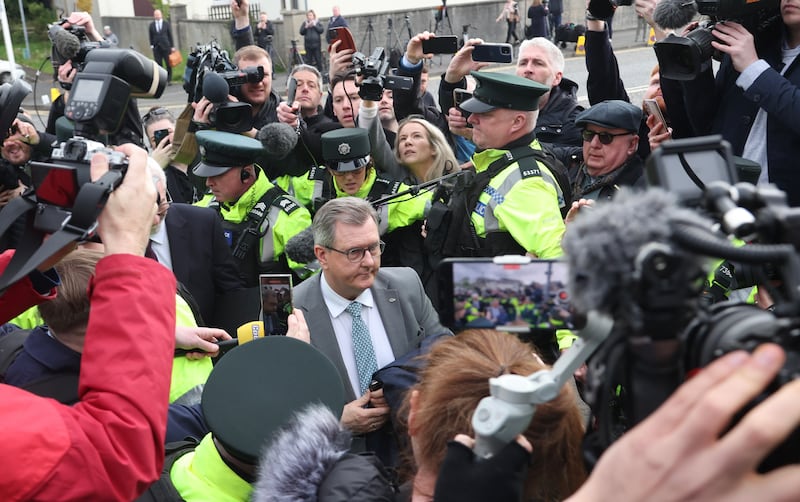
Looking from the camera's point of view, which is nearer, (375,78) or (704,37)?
(704,37)

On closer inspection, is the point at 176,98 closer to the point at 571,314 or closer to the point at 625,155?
the point at 625,155

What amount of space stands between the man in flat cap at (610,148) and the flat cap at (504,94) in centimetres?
38

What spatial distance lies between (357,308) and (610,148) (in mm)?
1638

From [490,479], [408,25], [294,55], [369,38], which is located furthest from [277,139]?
[369,38]

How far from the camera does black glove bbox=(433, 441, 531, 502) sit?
132 centimetres

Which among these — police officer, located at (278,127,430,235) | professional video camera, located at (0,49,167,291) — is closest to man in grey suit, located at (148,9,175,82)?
police officer, located at (278,127,430,235)

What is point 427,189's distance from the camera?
4.51 metres

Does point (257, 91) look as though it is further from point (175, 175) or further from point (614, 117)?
point (614, 117)

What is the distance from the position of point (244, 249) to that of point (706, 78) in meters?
2.44

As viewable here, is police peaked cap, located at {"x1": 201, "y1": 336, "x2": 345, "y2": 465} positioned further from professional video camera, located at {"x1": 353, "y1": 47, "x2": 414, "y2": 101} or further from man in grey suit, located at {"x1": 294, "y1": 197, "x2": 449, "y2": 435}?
professional video camera, located at {"x1": 353, "y1": 47, "x2": 414, "y2": 101}

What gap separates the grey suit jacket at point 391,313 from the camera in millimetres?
3227

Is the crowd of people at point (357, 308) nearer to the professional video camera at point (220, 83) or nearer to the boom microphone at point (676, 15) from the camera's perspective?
the professional video camera at point (220, 83)

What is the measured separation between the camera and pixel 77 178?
1748 mm

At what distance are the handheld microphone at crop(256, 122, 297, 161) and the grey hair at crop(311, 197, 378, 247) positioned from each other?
145cm
